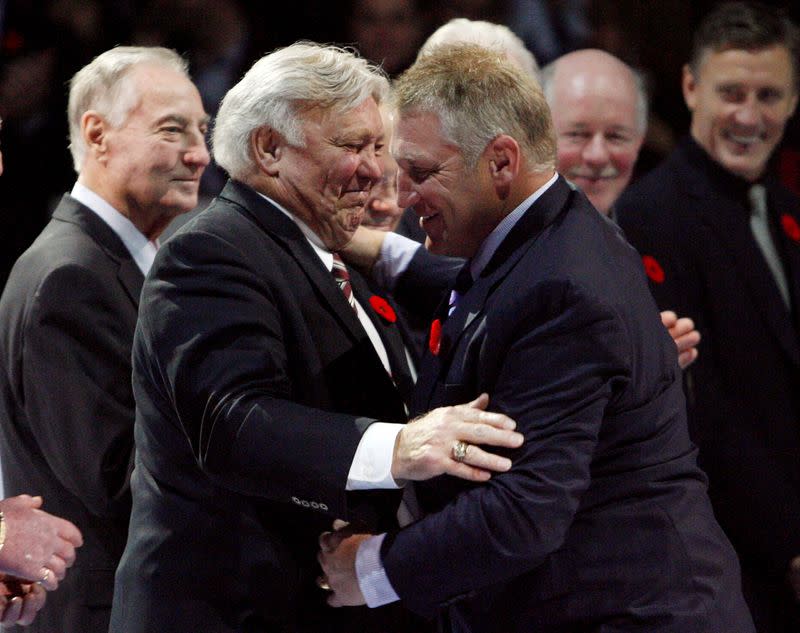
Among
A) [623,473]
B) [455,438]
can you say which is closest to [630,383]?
[623,473]

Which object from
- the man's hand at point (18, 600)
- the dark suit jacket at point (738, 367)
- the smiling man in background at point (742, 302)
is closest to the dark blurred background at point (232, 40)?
the smiling man in background at point (742, 302)

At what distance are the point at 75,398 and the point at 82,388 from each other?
3 cm

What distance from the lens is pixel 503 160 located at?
2.54 meters

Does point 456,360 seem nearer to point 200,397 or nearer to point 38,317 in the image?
point 200,397

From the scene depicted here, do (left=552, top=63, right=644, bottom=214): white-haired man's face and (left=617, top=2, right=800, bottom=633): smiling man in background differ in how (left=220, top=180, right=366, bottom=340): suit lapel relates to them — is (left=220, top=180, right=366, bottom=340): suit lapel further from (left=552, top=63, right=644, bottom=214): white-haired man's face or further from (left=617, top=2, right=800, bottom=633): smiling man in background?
(left=552, top=63, right=644, bottom=214): white-haired man's face

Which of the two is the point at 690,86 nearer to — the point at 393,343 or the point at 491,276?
the point at 393,343

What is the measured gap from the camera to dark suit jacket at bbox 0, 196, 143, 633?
9.80 ft

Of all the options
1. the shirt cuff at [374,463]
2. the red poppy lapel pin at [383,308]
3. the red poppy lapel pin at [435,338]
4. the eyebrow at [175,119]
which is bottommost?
the shirt cuff at [374,463]

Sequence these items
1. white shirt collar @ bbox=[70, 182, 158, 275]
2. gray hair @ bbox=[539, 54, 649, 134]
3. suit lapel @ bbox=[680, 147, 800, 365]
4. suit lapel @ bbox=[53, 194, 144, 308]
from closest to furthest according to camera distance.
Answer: suit lapel @ bbox=[53, 194, 144, 308], white shirt collar @ bbox=[70, 182, 158, 275], suit lapel @ bbox=[680, 147, 800, 365], gray hair @ bbox=[539, 54, 649, 134]

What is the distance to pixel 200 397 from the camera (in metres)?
2.48

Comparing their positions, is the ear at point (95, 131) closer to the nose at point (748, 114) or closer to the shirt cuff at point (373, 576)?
the shirt cuff at point (373, 576)

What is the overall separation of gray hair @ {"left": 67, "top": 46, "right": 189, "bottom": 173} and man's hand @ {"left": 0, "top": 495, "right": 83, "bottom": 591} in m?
1.10

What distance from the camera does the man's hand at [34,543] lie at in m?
2.67

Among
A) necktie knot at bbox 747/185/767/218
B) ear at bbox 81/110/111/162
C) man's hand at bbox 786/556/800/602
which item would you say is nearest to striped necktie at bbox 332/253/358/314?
ear at bbox 81/110/111/162
